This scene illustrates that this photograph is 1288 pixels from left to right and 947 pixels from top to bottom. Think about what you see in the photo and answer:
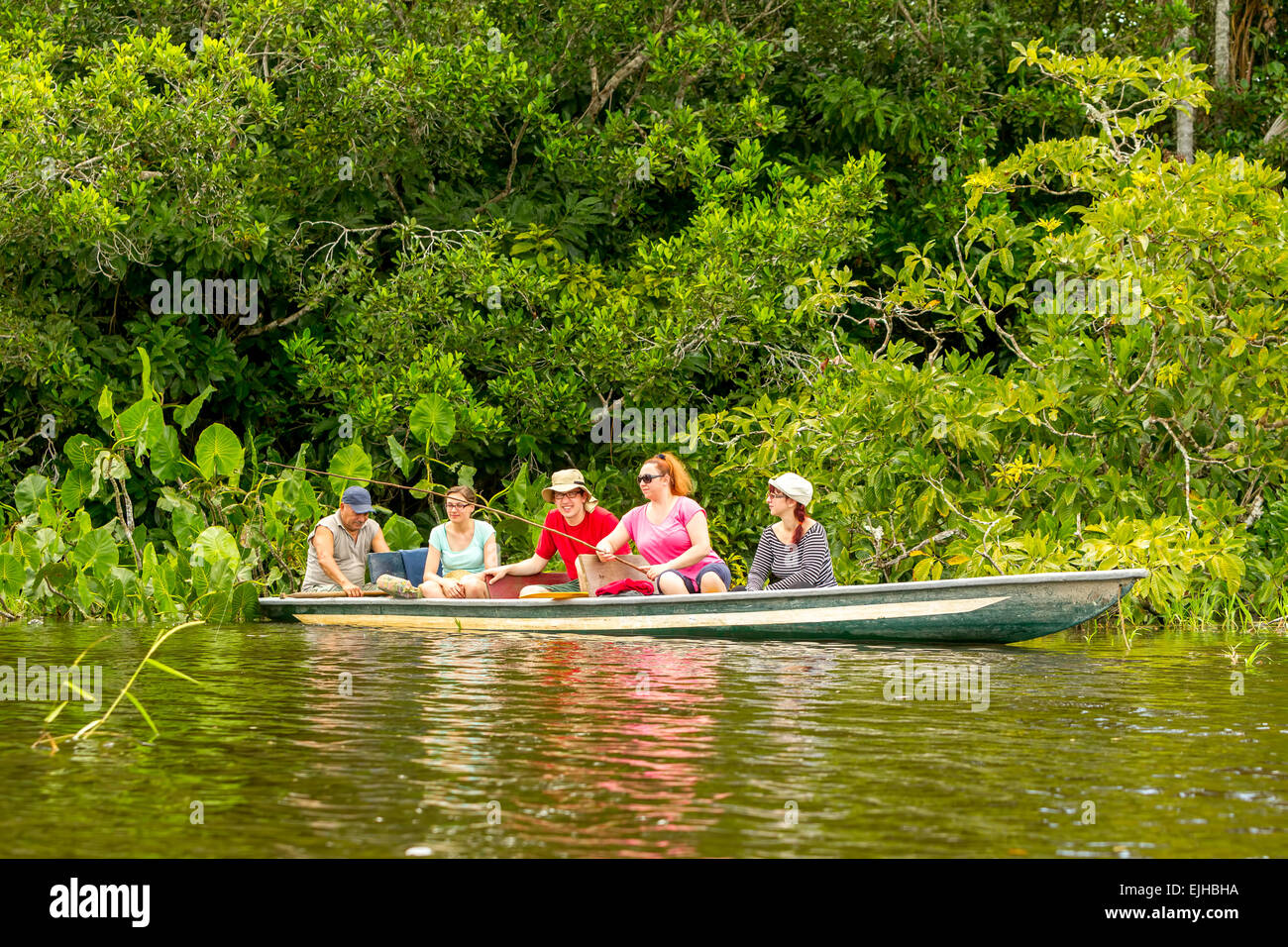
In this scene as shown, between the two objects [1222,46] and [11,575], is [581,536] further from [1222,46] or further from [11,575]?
[1222,46]

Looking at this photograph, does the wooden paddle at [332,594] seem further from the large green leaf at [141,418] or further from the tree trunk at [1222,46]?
the tree trunk at [1222,46]

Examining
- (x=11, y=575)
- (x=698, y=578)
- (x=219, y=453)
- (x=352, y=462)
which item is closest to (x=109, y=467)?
(x=219, y=453)

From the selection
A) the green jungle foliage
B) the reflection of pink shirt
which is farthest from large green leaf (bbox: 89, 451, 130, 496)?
the reflection of pink shirt

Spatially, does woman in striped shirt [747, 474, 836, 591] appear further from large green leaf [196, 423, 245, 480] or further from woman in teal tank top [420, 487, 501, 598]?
large green leaf [196, 423, 245, 480]

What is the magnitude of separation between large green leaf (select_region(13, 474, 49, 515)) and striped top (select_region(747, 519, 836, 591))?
23.6 ft

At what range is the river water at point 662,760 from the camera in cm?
469

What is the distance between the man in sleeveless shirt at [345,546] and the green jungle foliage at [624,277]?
788 mm

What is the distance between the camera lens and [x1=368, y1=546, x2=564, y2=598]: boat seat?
12531 mm

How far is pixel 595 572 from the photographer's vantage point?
1164 cm

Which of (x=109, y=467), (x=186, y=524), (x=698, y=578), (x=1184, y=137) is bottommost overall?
(x=698, y=578)

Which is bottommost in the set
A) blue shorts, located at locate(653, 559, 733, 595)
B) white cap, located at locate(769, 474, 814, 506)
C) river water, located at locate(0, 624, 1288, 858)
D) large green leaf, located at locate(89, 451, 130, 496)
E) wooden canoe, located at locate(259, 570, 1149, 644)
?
river water, located at locate(0, 624, 1288, 858)

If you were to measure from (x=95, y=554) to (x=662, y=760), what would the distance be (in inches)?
342
